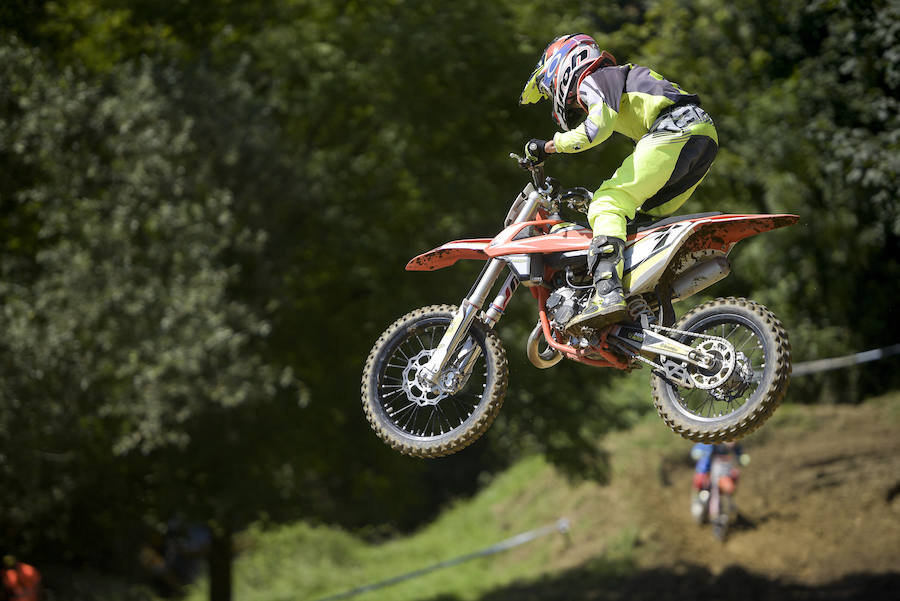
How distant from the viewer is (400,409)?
5660mm

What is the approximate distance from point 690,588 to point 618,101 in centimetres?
1176

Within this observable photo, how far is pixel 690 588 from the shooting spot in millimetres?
15250

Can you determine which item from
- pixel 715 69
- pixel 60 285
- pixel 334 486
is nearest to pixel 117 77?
pixel 60 285

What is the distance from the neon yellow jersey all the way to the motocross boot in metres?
0.51

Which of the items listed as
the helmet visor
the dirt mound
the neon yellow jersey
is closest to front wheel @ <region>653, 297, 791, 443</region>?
the neon yellow jersey

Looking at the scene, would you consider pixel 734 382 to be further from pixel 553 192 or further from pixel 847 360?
pixel 847 360

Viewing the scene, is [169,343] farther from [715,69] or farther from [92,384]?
[715,69]

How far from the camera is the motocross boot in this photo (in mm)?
5051

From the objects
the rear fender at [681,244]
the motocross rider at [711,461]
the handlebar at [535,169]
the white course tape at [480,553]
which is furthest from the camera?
the white course tape at [480,553]

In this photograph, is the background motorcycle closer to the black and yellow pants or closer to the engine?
the engine

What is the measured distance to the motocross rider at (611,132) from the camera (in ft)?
16.8

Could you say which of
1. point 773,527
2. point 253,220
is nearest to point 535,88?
point 253,220

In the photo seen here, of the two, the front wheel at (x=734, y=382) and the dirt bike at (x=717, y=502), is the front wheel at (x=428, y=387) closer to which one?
the front wheel at (x=734, y=382)

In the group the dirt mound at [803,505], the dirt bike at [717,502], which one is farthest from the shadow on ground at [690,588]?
the dirt bike at [717,502]
